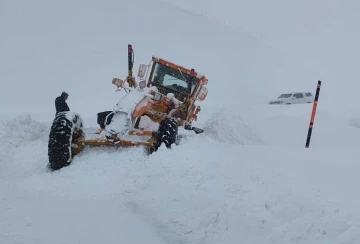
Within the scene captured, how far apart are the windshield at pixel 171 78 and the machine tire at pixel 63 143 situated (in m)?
3.61

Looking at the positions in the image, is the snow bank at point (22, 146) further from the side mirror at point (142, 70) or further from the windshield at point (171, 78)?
the windshield at point (171, 78)

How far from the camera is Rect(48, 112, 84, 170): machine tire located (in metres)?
6.94

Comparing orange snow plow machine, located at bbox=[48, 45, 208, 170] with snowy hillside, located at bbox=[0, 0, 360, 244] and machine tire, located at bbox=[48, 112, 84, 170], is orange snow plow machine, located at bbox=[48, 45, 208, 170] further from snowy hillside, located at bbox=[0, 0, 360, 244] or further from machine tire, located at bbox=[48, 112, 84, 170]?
snowy hillside, located at bbox=[0, 0, 360, 244]

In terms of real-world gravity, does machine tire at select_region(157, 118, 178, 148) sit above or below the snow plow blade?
above

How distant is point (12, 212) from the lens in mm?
4781

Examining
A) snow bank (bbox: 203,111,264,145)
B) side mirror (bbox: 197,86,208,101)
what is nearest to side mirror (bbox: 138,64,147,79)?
side mirror (bbox: 197,86,208,101)

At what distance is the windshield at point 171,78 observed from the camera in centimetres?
1069

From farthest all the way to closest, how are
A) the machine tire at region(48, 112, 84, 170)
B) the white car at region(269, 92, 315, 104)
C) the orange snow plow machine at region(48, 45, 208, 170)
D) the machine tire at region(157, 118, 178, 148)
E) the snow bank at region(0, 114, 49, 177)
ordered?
the white car at region(269, 92, 315, 104) → the machine tire at region(157, 118, 178, 148) → the snow bank at region(0, 114, 49, 177) → the orange snow plow machine at region(48, 45, 208, 170) → the machine tire at region(48, 112, 84, 170)

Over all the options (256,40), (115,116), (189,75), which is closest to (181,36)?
(256,40)

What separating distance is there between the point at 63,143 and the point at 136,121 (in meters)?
1.85

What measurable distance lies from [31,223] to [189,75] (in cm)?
680

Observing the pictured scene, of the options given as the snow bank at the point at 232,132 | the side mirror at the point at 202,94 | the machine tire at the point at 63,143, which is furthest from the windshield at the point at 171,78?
the machine tire at the point at 63,143

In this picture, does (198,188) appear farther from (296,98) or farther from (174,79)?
(296,98)

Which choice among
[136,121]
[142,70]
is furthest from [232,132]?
[136,121]
